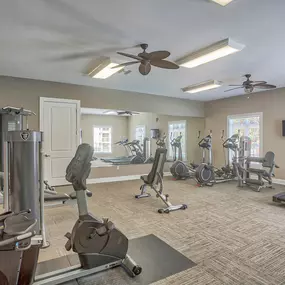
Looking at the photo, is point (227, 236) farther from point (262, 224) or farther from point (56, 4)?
point (56, 4)

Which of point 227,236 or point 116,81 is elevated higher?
point 116,81

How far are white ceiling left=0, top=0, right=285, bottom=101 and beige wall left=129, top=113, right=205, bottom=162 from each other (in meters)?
3.28

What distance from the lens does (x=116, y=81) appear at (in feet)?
17.7

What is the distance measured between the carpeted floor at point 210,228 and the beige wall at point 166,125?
119 inches

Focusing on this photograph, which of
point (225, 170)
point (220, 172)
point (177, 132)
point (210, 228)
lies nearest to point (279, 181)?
point (225, 170)

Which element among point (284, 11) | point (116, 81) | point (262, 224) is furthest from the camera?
point (116, 81)

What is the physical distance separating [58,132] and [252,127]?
223 inches

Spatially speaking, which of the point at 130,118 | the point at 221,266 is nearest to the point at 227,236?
the point at 221,266

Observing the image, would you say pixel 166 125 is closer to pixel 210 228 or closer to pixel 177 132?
pixel 177 132

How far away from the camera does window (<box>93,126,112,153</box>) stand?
28.2ft

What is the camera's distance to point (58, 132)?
5.45m

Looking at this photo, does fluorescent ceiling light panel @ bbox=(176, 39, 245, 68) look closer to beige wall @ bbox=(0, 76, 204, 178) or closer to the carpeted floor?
the carpeted floor

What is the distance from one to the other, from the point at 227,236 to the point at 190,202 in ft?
4.98

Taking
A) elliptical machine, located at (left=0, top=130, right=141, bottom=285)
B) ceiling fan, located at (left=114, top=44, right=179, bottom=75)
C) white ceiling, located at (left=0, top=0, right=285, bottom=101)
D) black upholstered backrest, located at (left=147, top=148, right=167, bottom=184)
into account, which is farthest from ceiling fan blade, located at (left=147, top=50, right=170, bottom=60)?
black upholstered backrest, located at (left=147, top=148, right=167, bottom=184)
